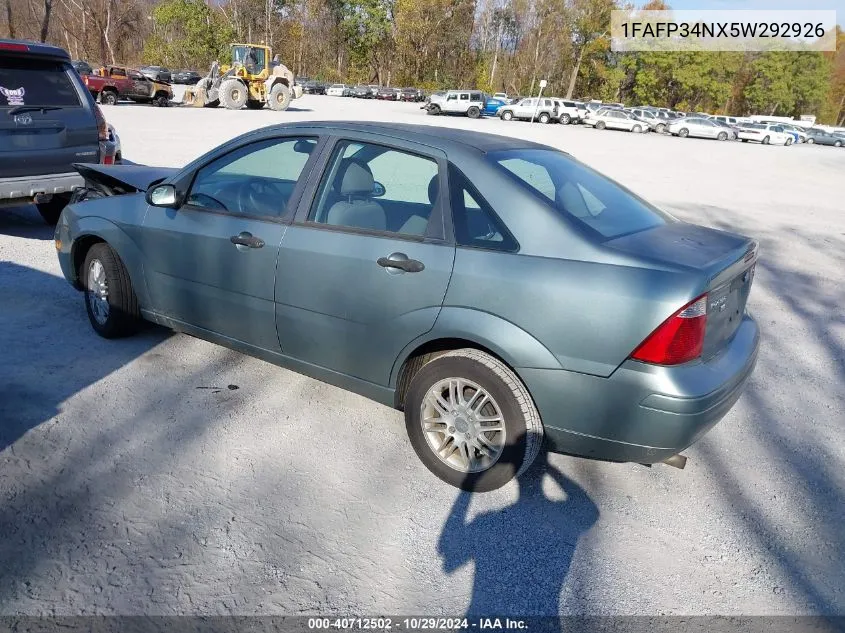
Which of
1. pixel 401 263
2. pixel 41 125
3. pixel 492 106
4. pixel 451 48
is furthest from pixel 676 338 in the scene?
pixel 451 48

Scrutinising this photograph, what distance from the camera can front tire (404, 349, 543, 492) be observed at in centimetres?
289

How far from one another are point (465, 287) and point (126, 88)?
33092mm

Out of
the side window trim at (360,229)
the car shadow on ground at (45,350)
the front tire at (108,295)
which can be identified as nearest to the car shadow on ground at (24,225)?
the car shadow on ground at (45,350)

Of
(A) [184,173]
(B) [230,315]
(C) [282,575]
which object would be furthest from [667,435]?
(A) [184,173]

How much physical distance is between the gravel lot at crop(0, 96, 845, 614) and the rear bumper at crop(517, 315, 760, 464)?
0.44 meters

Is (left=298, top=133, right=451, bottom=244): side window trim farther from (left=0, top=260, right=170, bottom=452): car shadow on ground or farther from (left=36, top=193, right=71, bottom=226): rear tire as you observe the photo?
(left=36, top=193, right=71, bottom=226): rear tire

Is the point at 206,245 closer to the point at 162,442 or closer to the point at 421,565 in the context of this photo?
the point at 162,442

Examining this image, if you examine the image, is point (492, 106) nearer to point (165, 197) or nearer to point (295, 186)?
point (165, 197)

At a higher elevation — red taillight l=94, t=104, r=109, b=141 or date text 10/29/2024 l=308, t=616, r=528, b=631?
red taillight l=94, t=104, r=109, b=141

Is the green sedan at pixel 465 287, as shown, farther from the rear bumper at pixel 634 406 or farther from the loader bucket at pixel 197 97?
the loader bucket at pixel 197 97

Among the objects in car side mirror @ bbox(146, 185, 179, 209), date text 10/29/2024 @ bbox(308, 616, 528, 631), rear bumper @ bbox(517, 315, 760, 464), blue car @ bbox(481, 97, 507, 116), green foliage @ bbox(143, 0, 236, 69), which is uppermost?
green foliage @ bbox(143, 0, 236, 69)

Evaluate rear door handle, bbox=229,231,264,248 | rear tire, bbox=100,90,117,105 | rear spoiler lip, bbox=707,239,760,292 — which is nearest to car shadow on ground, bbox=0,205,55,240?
rear door handle, bbox=229,231,264,248

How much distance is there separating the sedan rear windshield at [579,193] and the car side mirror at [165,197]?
2021 mm

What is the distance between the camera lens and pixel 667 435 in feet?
8.77
